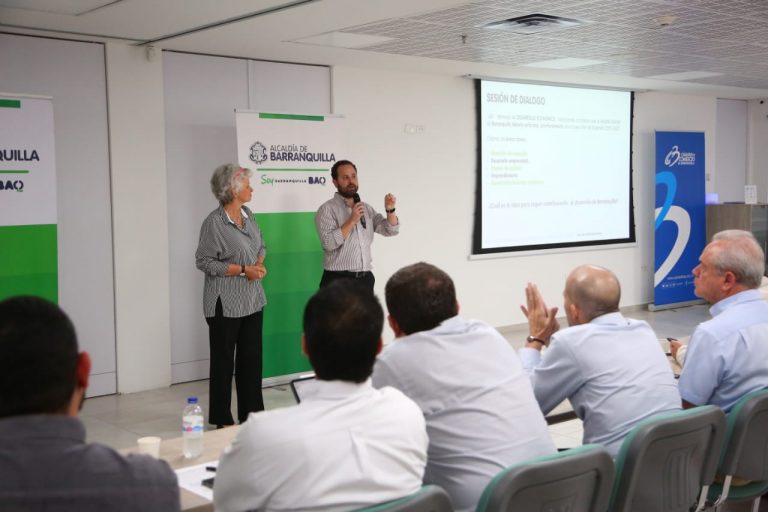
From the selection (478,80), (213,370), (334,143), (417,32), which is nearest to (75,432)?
(213,370)

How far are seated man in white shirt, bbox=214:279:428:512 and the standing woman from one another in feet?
11.2

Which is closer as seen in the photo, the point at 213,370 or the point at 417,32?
the point at 213,370

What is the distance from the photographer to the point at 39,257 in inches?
223

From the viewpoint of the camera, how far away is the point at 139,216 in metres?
6.63

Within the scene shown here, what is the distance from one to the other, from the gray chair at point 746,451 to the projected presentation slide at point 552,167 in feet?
19.0

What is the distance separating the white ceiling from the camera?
17.6 ft

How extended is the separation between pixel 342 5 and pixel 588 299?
118 inches

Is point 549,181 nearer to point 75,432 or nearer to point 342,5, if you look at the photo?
point 342,5

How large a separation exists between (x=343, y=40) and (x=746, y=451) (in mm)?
4427

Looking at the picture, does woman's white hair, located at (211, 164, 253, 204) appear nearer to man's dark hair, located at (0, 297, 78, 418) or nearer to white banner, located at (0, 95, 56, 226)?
white banner, located at (0, 95, 56, 226)

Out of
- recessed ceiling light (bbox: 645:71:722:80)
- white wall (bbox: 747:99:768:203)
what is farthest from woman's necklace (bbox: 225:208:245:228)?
white wall (bbox: 747:99:768:203)

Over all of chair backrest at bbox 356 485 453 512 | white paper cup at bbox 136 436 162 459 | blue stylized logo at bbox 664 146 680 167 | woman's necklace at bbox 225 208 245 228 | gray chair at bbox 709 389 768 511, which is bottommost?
gray chair at bbox 709 389 768 511

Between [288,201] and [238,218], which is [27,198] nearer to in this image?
[238,218]

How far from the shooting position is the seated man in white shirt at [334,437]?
6.13 feet
